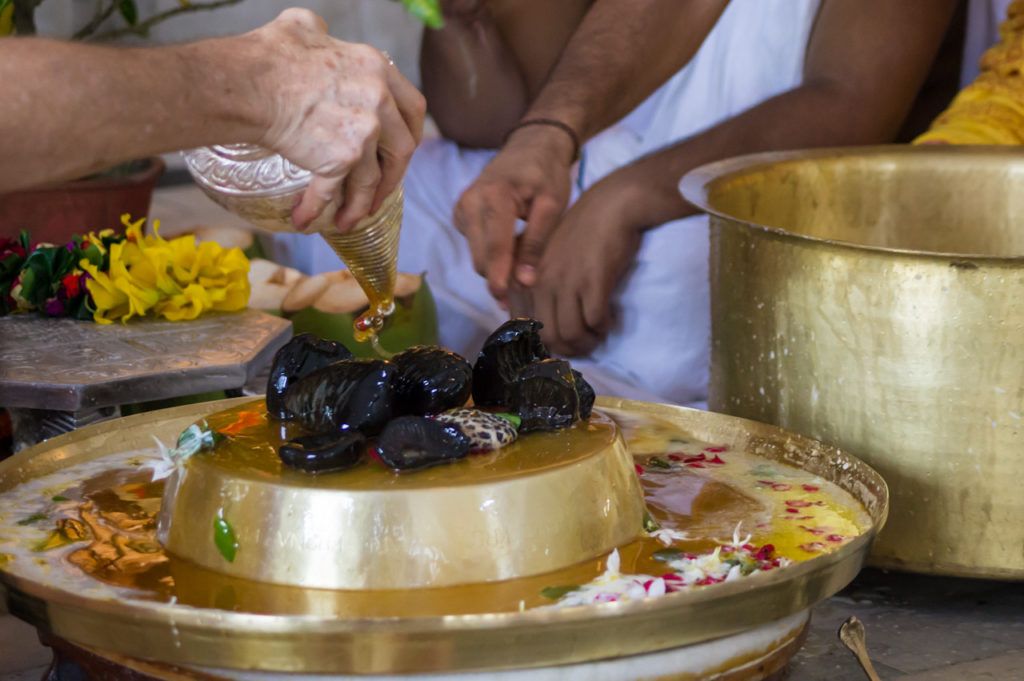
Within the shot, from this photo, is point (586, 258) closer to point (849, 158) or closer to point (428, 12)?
point (849, 158)

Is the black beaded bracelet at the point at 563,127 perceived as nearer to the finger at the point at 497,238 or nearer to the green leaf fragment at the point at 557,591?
the finger at the point at 497,238

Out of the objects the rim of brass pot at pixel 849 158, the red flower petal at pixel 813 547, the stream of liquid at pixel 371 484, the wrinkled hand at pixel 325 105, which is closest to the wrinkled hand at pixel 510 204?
the rim of brass pot at pixel 849 158

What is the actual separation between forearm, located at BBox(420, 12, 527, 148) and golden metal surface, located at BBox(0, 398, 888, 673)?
5.21 feet

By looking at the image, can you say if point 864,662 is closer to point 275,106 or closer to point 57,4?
point 275,106

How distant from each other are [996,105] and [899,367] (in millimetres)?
740

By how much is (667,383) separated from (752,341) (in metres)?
0.78

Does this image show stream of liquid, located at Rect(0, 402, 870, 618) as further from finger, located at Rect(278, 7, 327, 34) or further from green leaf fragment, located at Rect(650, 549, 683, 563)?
finger, located at Rect(278, 7, 327, 34)

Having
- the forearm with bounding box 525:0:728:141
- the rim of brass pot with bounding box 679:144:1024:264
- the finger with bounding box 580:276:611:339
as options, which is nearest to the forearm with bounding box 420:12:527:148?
the forearm with bounding box 525:0:728:141

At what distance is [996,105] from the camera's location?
148 centimetres

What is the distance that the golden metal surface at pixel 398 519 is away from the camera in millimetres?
669

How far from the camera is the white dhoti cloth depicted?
1.77 metres

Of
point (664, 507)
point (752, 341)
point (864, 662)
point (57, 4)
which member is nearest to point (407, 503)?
point (664, 507)

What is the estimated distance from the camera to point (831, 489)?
33.7 inches

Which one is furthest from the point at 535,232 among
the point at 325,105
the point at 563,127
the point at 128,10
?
the point at 128,10
